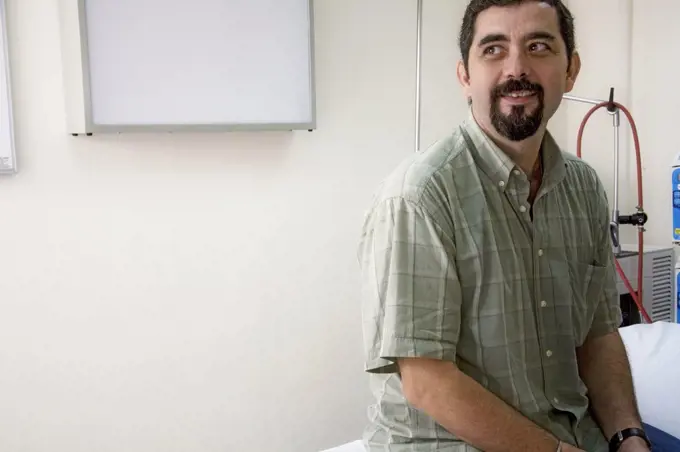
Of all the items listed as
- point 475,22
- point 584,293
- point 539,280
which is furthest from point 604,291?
point 475,22

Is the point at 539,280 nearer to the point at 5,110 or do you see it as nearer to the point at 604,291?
the point at 604,291

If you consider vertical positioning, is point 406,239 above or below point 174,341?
above

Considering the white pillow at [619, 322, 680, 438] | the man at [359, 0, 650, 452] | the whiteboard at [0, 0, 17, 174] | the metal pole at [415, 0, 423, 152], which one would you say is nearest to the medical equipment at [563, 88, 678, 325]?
the white pillow at [619, 322, 680, 438]

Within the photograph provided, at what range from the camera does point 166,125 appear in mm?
2020

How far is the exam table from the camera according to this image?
171 centimetres

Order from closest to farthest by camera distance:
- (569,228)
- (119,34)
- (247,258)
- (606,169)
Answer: (569,228)
(119,34)
(247,258)
(606,169)

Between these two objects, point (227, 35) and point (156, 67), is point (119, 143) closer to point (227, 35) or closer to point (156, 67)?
point (156, 67)

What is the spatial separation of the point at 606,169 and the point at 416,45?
0.96 m

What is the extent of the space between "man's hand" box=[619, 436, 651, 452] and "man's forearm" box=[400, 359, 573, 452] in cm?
24

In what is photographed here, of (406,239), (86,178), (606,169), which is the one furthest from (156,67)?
(606,169)

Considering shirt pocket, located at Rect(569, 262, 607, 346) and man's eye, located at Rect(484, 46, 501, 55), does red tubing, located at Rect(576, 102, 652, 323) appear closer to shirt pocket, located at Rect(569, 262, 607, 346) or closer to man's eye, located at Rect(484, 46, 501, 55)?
shirt pocket, located at Rect(569, 262, 607, 346)

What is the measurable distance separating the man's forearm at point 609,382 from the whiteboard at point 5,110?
1.47 m

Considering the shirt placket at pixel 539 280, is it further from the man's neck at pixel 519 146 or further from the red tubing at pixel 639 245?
the red tubing at pixel 639 245

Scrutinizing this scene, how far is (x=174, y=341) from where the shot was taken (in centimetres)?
218
